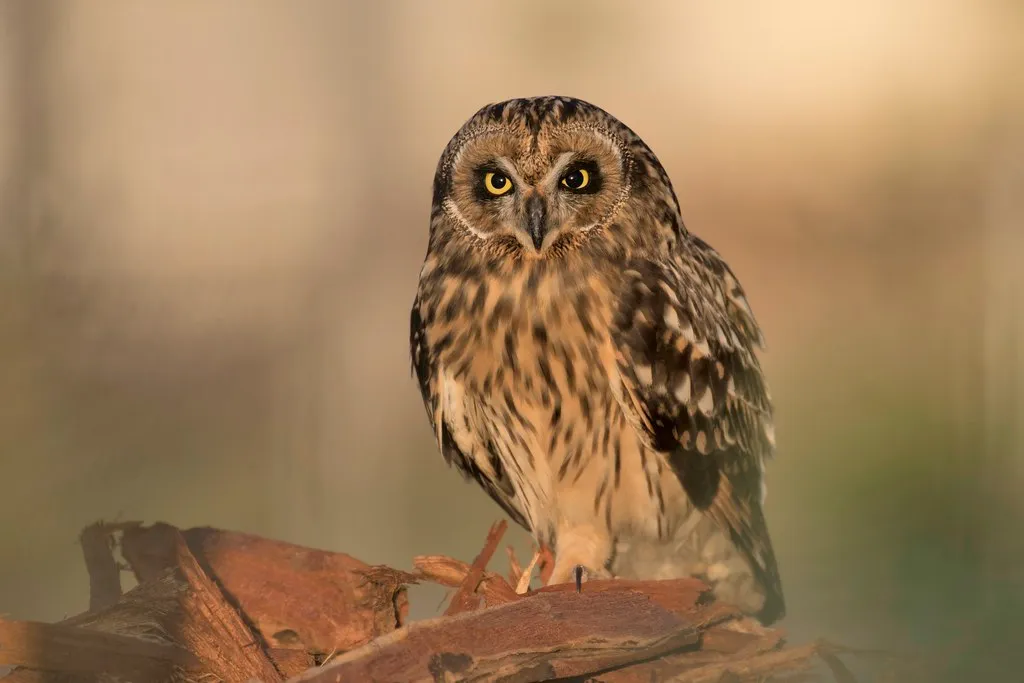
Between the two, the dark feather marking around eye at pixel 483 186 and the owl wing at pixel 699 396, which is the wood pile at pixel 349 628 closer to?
the owl wing at pixel 699 396

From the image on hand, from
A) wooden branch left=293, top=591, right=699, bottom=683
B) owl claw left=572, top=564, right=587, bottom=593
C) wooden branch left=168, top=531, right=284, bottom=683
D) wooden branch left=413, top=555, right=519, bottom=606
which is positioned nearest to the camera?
wooden branch left=293, top=591, right=699, bottom=683

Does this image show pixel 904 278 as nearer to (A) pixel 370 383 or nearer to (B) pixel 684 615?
(B) pixel 684 615

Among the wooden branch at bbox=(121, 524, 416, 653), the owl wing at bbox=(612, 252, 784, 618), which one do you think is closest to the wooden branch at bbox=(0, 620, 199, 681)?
the wooden branch at bbox=(121, 524, 416, 653)

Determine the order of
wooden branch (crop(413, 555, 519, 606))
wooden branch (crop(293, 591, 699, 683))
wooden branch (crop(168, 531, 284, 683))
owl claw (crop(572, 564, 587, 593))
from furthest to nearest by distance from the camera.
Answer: owl claw (crop(572, 564, 587, 593)), wooden branch (crop(413, 555, 519, 606)), wooden branch (crop(168, 531, 284, 683)), wooden branch (crop(293, 591, 699, 683))

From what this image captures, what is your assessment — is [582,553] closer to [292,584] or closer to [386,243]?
[292,584]

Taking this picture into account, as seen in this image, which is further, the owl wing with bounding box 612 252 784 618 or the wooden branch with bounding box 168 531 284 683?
the owl wing with bounding box 612 252 784 618

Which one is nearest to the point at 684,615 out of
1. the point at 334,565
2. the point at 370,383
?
the point at 334,565

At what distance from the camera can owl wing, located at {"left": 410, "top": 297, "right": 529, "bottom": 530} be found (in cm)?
107

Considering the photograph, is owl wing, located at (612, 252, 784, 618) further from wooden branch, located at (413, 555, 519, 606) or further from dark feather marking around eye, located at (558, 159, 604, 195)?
wooden branch, located at (413, 555, 519, 606)

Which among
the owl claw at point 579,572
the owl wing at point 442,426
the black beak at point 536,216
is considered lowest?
the owl claw at point 579,572

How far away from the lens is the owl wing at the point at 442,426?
1067 millimetres

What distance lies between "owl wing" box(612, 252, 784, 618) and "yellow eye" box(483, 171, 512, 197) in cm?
16

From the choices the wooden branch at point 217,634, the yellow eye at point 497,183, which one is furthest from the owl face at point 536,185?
the wooden branch at point 217,634

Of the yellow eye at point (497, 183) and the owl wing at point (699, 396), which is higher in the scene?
the yellow eye at point (497, 183)
